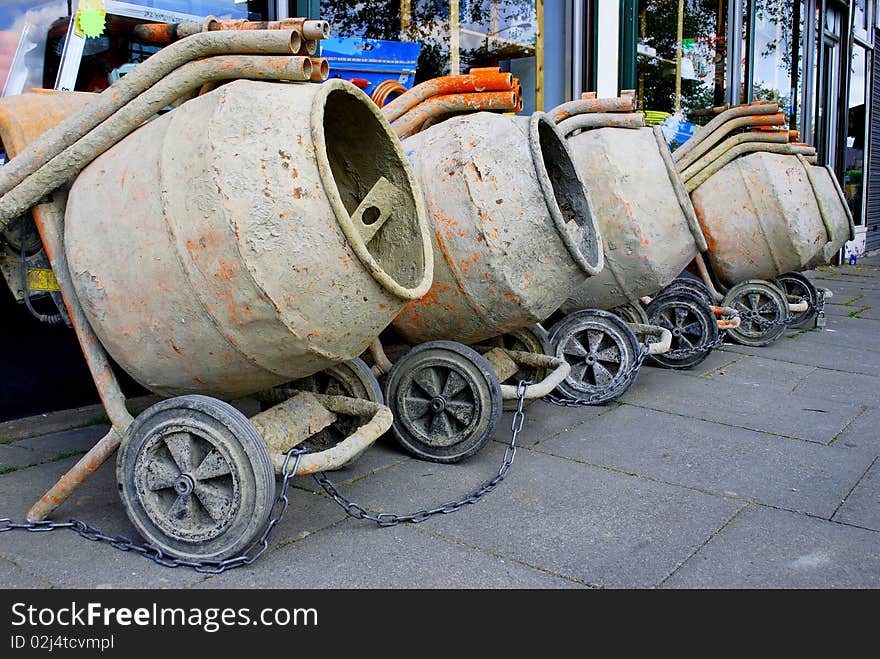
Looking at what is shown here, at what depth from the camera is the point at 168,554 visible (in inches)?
108

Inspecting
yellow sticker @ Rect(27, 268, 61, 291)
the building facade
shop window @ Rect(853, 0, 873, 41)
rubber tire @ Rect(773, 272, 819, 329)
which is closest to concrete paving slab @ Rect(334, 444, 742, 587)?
yellow sticker @ Rect(27, 268, 61, 291)

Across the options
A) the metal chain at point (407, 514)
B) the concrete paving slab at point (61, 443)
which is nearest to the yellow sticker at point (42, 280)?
the concrete paving slab at point (61, 443)

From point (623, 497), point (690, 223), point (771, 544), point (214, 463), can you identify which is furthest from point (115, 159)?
point (690, 223)

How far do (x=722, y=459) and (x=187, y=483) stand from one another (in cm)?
242

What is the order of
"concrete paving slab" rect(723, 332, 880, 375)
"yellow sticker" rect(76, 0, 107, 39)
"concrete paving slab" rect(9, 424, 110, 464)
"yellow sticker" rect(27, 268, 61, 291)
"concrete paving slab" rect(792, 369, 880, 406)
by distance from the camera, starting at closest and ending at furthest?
"yellow sticker" rect(27, 268, 61, 291) → "concrete paving slab" rect(9, 424, 110, 464) → "yellow sticker" rect(76, 0, 107, 39) → "concrete paving slab" rect(792, 369, 880, 406) → "concrete paving slab" rect(723, 332, 880, 375)

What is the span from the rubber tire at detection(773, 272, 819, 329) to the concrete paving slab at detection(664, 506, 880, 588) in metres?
A: 4.15

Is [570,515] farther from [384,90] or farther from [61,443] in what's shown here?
[384,90]

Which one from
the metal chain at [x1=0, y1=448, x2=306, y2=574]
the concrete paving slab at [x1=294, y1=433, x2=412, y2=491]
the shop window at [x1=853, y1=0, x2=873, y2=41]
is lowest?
the concrete paving slab at [x1=294, y1=433, x2=412, y2=491]

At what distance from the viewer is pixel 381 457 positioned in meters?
3.91

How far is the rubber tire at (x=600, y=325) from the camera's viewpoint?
488cm

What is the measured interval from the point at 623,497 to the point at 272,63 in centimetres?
208

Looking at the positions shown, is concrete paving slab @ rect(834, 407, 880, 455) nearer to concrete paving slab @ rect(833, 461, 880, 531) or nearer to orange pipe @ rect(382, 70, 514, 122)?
concrete paving slab @ rect(833, 461, 880, 531)

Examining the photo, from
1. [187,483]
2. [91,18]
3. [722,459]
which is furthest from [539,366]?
[91,18]

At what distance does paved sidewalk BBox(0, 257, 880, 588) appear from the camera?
2715mm
